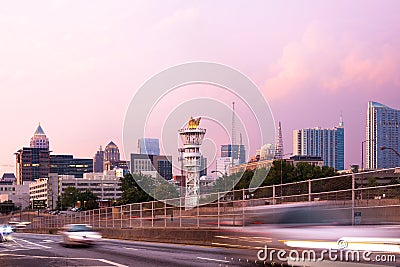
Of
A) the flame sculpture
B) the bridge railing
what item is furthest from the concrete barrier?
the flame sculpture

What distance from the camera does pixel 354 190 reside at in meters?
21.1

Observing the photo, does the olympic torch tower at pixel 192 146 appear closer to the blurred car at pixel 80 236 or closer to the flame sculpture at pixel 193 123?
the flame sculpture at pixel 193 123

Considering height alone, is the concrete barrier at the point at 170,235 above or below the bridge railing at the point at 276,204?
below

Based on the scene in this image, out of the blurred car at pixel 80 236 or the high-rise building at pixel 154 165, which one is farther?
the high-rise building at pixel 154 165

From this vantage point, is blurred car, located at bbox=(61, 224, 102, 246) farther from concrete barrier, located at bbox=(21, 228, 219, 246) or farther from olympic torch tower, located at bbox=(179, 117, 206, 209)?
olympic torch tower, located at bbox=(179, 117, 206, 209)

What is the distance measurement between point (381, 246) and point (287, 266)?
13.5ft

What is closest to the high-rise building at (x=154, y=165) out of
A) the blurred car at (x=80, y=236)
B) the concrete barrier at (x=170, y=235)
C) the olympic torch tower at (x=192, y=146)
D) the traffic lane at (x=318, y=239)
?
the olympic torch tower at (x=192, y=146)

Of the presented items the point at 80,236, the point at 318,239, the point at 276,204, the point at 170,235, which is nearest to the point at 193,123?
the point at 170,235

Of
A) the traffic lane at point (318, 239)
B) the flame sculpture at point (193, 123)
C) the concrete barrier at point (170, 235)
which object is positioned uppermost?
the flame sculpture at point (193, 123)

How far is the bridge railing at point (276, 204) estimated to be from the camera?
1864 cm

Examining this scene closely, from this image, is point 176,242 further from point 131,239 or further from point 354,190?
point 354,190

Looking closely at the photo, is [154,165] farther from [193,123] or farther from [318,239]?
[318,239]

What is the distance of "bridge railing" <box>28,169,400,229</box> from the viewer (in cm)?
1864

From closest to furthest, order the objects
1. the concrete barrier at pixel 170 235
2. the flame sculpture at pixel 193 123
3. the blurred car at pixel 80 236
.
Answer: the concrete barrier at pixel 170 235
the blurred car at pixel 80 236
the flame sculpture at pixel 193 123
